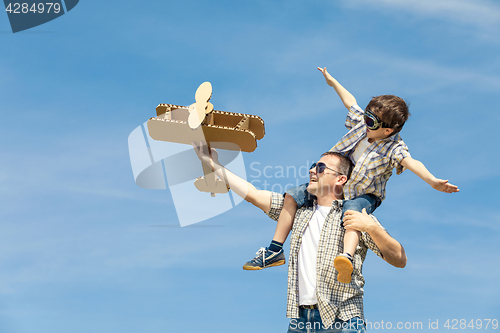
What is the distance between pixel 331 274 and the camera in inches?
277

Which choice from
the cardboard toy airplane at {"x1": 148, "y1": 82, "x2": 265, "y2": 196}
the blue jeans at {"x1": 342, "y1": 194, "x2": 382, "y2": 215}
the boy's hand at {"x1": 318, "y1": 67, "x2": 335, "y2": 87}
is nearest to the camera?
the blue jeans at {"x1": 342, "y1": 194, "x2": 382, "y2": 215}

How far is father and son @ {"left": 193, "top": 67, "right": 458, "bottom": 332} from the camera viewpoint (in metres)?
6.96

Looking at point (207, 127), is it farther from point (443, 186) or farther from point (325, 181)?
point (443, 186)

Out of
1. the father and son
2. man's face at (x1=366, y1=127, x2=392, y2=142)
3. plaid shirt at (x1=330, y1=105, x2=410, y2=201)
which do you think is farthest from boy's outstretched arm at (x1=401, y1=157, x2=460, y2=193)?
man's face at (x1=366, y1=127, x2=392, y2=142)

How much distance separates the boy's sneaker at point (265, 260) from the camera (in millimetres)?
7478

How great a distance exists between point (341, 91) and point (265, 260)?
8.80 feet

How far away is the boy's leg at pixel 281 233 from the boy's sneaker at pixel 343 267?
1042mm

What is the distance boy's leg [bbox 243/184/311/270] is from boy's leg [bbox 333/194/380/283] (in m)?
0.71

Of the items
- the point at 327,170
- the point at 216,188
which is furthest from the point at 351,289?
the point at 216,188

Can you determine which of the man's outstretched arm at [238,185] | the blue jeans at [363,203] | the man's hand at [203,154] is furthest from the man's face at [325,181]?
the man's hand at [203,154]

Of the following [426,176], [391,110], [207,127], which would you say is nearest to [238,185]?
[207,127]

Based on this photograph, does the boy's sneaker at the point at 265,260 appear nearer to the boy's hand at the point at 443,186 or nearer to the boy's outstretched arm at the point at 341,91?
the boy's hand at the point at 443,186

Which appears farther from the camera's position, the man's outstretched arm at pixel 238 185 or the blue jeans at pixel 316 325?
the man's outstretched arm at pixel 238 185

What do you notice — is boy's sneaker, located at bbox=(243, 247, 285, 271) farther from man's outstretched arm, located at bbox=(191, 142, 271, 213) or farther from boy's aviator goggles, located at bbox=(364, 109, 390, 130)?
boy's aviator goggles, located at bbox=(364, 109, 390, 130)
